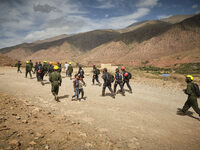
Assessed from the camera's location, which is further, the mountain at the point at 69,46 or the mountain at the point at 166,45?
the mountain at the point at 69,46

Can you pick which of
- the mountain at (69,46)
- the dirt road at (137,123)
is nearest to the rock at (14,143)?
the dirt road at (137,123)

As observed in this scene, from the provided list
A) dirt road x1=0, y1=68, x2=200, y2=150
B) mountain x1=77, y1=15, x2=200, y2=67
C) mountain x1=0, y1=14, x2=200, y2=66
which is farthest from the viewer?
mountain x1=77, y1=15, x2=200, y2=67

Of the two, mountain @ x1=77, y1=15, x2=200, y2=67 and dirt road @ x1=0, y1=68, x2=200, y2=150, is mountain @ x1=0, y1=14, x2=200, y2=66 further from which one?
dirt road @ x1=0, y1=68, x2=200, y2=150

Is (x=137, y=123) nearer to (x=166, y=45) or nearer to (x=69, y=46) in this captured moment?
(x=166, y=45)

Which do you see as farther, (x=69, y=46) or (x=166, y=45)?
(x=69, y=46)

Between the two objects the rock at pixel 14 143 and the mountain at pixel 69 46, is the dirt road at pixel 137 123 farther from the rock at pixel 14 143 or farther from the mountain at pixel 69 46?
the mountain at pixel 69 46

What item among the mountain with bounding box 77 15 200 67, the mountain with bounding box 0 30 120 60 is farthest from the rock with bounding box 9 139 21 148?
the mountain with bounding box 0 30 120 60

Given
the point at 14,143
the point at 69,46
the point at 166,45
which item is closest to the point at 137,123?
the point at 14,143

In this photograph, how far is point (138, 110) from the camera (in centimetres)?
622

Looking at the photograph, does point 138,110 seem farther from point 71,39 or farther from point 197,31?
point 71,39

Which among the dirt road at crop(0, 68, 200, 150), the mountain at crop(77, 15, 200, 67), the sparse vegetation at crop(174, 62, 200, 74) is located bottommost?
the dirt road at crop(0, 68, 200, 150)

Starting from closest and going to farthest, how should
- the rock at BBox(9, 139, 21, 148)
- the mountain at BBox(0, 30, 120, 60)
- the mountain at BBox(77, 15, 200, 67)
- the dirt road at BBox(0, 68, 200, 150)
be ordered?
the rock at BBox(9, 139, 21, 148) < the dirt road at BBox(0, 68, 200, 150) < the mountain at BBox(77, 15, 200, 67) < the mountain at BBox(0, 30, 120, 60)

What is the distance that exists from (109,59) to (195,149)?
221 feet

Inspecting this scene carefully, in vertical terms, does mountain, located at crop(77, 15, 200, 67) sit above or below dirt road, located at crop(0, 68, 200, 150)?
above
